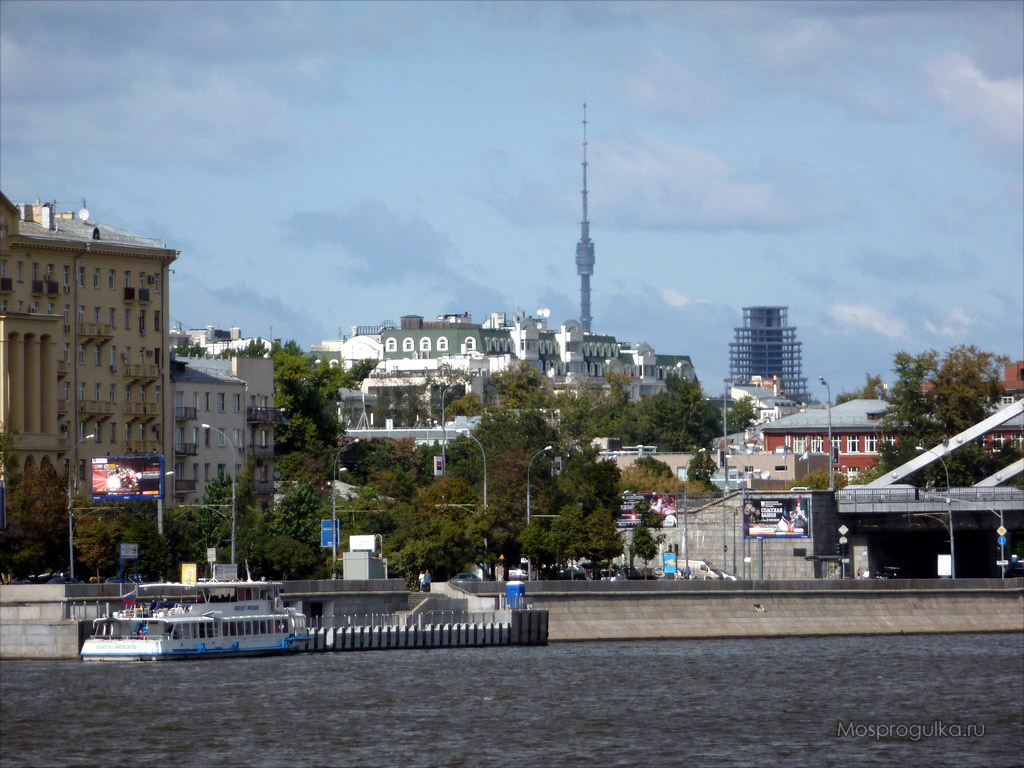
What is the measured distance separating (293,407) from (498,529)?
40.2 metres

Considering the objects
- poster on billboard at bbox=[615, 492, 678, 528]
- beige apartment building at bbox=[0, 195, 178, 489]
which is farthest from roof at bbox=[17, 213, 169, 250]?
poster on billboard at bbox=[615, 492, 678, 528]

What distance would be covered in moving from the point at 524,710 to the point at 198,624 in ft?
76.5

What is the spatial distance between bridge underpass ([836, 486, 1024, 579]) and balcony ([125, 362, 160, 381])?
4278cm

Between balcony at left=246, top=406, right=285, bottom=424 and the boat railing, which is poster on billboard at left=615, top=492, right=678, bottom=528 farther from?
balcony at left=246, top=406, right=285, bottom=424

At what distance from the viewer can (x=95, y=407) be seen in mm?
123625

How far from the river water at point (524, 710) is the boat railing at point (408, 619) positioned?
3.39 metres

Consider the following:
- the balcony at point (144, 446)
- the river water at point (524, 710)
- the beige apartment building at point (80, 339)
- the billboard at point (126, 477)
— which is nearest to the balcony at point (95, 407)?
the beige apartment building at point (80, 339)

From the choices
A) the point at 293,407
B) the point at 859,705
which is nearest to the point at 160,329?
the point at 293,407

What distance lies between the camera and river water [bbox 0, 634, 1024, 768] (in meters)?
56.7

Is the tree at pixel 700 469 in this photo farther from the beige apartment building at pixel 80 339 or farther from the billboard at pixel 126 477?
the billboard at pixel 126 477

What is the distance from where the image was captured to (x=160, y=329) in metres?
132

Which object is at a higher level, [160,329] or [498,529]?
[160,329]

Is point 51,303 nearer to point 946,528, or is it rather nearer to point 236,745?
point 946,528

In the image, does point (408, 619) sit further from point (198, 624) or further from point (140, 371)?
point (140, 371)
